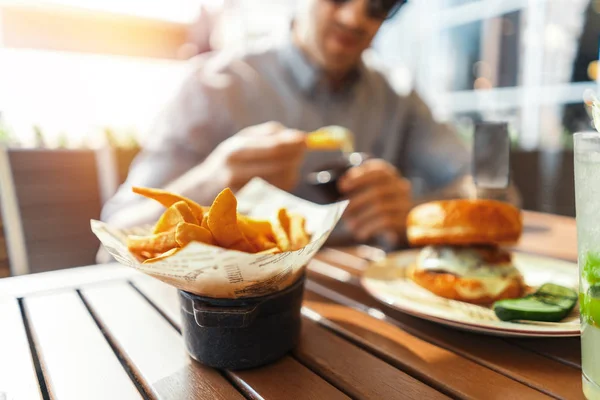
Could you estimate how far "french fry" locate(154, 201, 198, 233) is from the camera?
20.7 inches

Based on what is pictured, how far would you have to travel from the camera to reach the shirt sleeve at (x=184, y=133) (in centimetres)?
158

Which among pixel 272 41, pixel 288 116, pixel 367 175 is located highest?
pixel 272 41

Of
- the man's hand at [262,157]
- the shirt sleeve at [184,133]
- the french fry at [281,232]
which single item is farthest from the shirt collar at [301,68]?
the french fry at [281,232]

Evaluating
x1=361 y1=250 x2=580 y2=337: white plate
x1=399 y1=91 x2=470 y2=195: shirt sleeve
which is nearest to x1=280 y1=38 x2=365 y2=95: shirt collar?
x1=399 y1=91 x2=470 y2=195: shirt sleeve

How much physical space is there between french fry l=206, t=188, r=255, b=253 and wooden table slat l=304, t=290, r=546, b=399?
269 mm

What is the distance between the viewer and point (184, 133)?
5.47 ft

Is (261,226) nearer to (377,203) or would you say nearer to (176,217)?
(176,217)

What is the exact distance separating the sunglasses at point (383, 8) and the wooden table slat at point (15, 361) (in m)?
1.47

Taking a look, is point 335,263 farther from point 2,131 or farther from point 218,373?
point 2,131

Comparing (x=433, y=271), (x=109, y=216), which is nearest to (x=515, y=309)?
(x=433, y=271)

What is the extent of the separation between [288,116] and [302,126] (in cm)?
8

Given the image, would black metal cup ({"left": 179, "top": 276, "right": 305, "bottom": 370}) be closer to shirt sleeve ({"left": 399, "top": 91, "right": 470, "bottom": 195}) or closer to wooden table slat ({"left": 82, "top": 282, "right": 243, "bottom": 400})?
wooden table slat ({"left": 82, "top": 282, "right": 243, "bottom": 400})

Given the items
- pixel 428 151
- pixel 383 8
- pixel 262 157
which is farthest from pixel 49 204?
pixel 428 151

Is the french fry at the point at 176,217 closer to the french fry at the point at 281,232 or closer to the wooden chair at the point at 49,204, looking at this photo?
the french fry at the point at 281,232
